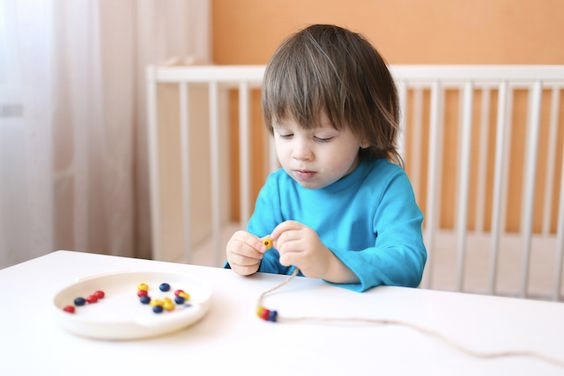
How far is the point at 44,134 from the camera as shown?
1176 millimetres

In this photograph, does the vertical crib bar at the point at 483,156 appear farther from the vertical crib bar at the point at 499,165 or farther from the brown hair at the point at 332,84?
the brown hair at the point at 332,84

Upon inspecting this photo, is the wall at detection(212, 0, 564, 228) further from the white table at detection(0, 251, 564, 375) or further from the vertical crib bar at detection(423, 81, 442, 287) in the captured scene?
the white table at detection(0, 251, 564, 375)

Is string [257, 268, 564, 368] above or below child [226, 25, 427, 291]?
below

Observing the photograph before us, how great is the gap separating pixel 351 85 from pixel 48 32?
2.69ft

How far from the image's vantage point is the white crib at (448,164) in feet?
4.34

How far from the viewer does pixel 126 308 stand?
529 mm

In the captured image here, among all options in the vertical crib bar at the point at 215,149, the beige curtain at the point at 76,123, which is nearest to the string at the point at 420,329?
the beige curtain at the point at 76,123

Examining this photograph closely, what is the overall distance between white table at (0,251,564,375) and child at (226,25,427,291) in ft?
0.18

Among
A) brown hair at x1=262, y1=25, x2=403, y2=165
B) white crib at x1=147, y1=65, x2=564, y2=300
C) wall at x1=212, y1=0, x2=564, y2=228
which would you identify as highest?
wall at x1=212, y1=0, x2=564, y2=228

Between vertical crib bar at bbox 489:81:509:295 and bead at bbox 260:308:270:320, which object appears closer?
bead at bbox 260:308:270:320

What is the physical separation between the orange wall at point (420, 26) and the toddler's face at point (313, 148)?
1.48 metres

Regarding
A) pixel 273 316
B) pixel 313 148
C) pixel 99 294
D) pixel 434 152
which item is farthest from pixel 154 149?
pixel 273 316

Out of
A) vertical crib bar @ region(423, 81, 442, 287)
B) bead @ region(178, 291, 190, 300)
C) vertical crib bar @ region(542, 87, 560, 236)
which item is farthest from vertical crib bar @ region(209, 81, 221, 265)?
vertical crib bar @ region(542, 87, 560, 236)

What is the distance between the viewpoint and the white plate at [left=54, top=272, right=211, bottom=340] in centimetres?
45
